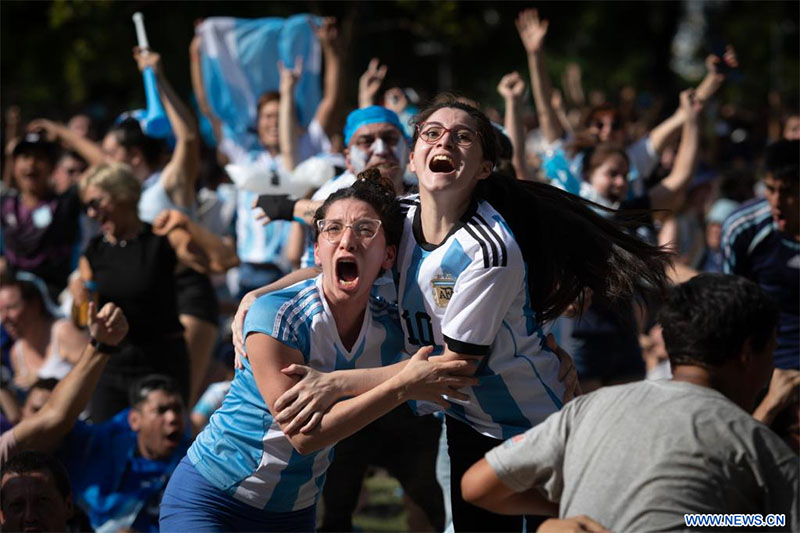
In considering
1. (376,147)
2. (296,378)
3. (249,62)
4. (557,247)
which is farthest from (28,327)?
(557,247)

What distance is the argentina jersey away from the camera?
369 centimetres

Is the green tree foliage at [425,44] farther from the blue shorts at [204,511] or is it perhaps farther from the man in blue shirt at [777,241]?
the blue shorts at [204,511]

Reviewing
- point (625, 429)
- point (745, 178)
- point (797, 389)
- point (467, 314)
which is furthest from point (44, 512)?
point (745, 178)

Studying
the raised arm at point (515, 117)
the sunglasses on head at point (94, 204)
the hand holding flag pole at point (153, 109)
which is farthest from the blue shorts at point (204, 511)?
the hand holding flag pole at point (153, 109)

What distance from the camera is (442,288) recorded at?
3803 millimetres

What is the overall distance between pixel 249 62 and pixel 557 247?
595 centimetres

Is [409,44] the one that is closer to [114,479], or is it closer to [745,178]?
[745,178]

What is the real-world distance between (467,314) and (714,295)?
862 millimetres

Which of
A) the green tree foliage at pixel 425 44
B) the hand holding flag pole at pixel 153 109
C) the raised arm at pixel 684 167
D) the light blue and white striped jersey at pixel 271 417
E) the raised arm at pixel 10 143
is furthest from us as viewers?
the green tree foliage at pixel 425 44

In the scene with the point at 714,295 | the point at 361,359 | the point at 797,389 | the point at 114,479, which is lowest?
the point at 114,479

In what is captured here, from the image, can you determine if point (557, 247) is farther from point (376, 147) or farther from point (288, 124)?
point (288, 124)

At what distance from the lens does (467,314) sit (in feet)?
12.1

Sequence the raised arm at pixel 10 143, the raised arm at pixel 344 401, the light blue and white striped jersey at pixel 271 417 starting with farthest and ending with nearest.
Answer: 1. the raised arm at pixel 10 143
2. the light blue and white striped jersey at pixel 271 417
3. the raised arm at pixel 344 401

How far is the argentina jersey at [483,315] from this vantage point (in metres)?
3.69
